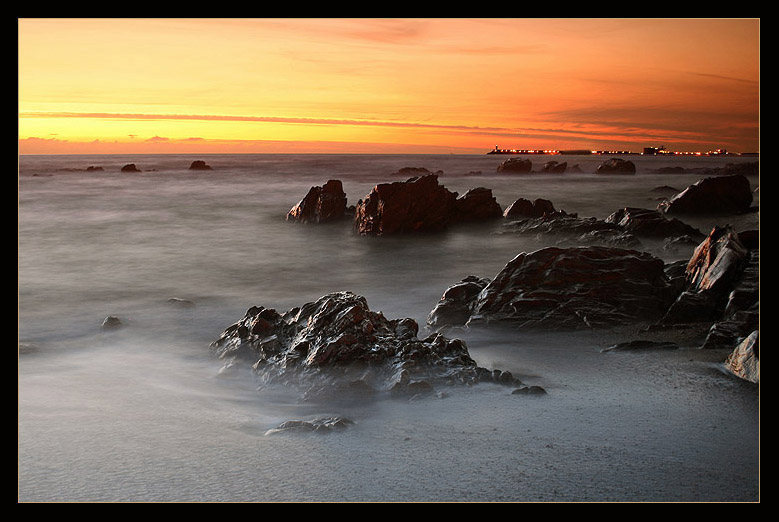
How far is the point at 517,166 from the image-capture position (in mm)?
19469

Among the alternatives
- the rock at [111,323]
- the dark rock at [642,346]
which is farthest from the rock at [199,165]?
the dark rock at [642,346]

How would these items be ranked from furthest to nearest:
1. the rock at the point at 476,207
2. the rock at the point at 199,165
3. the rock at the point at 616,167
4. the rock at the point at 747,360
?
1. the rock at the point at 199,165
2. the rock at the point at 616,167
3. the rock at the point at 476,207
4. the rock at the point at 747,360

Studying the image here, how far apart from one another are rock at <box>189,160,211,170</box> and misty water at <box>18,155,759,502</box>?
10.6 m

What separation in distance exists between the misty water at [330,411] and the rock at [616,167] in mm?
8493

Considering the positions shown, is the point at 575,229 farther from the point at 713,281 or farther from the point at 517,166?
the point at 517,166

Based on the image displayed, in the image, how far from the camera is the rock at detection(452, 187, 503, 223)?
1230cm

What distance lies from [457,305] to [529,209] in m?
6.27

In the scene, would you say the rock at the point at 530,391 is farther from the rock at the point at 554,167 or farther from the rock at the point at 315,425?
the rock at the point at 554,167

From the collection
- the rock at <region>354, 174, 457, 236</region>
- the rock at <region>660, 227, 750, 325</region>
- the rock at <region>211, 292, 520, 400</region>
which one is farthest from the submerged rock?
the rock at <region>211, 292, 520, 400</region>

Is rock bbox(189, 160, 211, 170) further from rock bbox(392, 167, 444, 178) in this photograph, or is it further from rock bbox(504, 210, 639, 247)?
rock bbox(504, 210, 639, 247)

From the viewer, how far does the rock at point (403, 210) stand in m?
11.5

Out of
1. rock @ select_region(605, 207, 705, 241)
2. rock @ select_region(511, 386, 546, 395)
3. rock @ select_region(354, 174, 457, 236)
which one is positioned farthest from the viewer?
rock @ select_region(354, 174, 457, 236)
